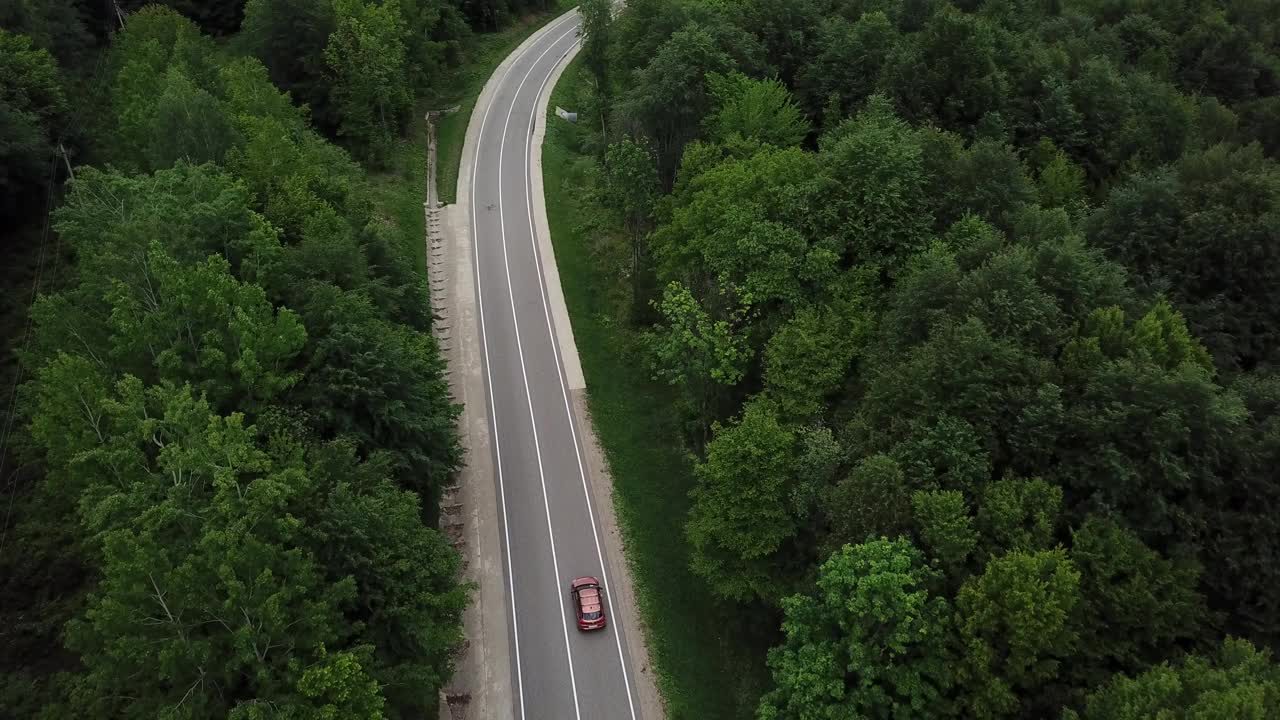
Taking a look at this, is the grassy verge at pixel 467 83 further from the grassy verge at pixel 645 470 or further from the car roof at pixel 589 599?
the car roof at pixel 589 599

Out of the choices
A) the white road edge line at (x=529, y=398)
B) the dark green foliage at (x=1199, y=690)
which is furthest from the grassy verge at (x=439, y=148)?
the dark green foliage at (x=1199, y=690)

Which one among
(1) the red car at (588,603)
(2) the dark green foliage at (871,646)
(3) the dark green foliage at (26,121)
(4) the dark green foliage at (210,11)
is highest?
(4) the dark green foliage at (210,11)

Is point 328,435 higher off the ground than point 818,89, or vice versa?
point 818,89

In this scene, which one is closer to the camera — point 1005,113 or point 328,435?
point 328,435

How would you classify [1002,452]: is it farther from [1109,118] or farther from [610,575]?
[1109,118]

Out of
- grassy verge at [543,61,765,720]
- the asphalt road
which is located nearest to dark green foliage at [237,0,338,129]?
the asphalt road

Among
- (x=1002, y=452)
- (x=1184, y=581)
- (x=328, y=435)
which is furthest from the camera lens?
(x=328, y=435)

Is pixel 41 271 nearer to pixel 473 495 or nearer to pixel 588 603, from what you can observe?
pixel 473 495

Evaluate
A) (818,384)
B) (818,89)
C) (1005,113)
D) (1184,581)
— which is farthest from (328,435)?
(1005,113)
